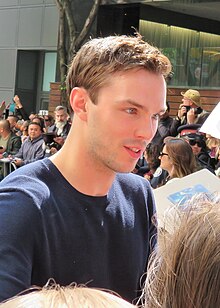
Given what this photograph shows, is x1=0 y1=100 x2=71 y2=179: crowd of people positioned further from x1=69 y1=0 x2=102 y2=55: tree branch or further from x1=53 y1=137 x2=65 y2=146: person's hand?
x1=69 y1=0 x2=102 y2=55: tree branch

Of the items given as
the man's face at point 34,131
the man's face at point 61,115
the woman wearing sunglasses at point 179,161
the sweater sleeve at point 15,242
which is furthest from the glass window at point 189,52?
the sweater sleeve at point 15,242

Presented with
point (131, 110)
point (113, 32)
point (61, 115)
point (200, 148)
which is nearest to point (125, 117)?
point (131, 110)

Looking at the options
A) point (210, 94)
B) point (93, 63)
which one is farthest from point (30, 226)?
point (210, 94)

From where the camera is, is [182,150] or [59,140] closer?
[182,150]

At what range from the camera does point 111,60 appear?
1.85m

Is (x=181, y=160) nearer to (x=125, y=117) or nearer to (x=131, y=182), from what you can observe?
(x=131, y=182)

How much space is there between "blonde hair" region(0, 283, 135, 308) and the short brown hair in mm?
865

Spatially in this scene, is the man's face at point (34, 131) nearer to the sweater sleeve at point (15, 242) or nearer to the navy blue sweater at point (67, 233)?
the navy blue sweater at point (67, 233)

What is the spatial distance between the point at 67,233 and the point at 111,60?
47cm

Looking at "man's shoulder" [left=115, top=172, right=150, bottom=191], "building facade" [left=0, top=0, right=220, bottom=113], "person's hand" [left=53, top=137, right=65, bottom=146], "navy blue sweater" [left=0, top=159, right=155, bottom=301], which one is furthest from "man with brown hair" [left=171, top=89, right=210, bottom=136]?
"navy blue sweater" [left=0, top=159, right=155, bottom=301]

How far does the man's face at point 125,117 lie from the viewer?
1809 mm

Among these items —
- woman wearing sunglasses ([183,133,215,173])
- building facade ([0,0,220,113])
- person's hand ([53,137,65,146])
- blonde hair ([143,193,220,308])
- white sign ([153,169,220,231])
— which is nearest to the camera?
blonde hair ([143,193,220,308])

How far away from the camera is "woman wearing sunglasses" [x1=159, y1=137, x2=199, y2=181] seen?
6.32 m

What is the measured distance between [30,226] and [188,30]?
56.5 ft
